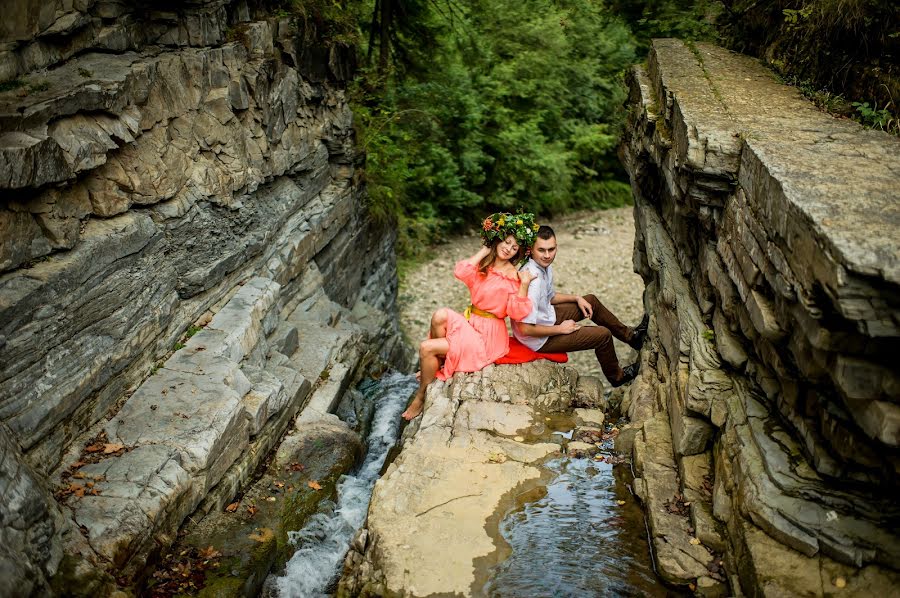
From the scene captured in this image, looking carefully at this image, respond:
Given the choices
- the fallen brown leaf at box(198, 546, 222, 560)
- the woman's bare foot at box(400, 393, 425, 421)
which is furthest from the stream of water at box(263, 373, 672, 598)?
the woman's bare foot at box(400, 393, 425, 421)

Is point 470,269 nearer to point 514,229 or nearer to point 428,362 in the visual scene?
point 514,229

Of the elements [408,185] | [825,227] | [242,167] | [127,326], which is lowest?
[408,185]

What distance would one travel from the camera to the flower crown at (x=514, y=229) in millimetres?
7621

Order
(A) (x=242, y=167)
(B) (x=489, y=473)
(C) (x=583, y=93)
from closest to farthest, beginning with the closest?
(B) (x=489, y=473) → (A) (x=242, y=167) → (C) (x=583, y=93)

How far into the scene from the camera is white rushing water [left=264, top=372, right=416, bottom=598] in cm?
614

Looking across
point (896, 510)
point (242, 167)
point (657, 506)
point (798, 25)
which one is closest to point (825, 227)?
point (896, 510)

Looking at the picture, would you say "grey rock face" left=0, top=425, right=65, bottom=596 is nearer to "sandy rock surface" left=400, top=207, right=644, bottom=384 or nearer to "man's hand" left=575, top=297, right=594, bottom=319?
"man's hand" left=575, top=297, right=594, bottom=319

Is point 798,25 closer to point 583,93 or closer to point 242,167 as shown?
point 242,167

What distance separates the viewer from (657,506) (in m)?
5.77

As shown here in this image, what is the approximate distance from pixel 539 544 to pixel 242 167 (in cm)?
620

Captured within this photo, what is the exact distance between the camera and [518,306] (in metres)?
7.68

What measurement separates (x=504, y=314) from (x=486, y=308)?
234mm

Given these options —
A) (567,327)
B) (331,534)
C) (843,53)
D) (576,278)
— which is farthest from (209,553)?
(576,278)

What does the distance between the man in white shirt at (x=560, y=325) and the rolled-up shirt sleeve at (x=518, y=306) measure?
6.5 inches
